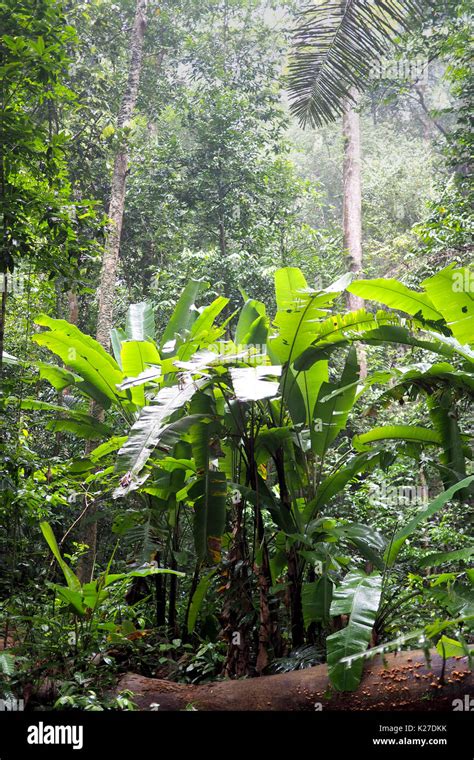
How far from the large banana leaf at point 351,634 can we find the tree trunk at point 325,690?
11cm

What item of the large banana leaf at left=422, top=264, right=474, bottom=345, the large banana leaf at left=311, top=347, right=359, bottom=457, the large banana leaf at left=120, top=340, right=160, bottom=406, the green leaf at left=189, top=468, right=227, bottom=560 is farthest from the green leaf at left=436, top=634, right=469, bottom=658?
the large banana leaf at left=120, top=340, right=160, bottom=406

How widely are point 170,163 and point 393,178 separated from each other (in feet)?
23.1

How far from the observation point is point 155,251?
11867 mm

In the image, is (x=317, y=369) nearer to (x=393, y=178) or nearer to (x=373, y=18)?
(x=373, y=18)

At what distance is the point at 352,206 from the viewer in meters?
12.6

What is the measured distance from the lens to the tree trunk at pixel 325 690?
2.77 metres

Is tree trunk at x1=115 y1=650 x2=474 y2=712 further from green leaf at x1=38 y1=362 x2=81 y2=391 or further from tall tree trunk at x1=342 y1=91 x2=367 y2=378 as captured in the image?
tall tree trunk at x1=342 y1=91 x2=367 y2=378

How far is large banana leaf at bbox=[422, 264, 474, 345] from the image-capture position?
3830 millimetres

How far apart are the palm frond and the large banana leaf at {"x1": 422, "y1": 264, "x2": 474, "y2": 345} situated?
5.79 ft

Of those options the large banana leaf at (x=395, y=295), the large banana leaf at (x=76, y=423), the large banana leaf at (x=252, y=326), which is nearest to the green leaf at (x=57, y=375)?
the large banana leaf at (x=76, y=423)

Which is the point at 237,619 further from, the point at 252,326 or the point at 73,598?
the point at 252,326

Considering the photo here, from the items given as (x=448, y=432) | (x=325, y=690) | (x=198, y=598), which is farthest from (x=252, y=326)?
(x=325, y=690)

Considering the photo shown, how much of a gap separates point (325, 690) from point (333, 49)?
14.1 ft

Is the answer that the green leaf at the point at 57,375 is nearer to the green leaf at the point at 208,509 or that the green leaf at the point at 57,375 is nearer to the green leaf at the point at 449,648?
the green leaf at the point at 208,509
